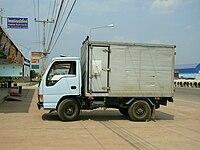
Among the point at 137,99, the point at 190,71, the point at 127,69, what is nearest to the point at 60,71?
the point at 127,69

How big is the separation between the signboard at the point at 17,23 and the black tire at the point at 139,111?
700 inches

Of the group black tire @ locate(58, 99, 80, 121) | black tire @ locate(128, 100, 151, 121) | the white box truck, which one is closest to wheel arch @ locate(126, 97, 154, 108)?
the white box truck

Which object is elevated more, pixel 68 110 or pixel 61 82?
pixel 61 82

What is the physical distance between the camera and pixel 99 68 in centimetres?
1228

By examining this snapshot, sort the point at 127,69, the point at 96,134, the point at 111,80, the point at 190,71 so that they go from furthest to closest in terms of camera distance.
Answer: the point at 190,71 < the point at 127,69 < the point at 111,80 < the point at 96,134

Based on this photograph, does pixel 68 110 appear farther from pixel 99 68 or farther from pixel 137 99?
pixel 137 99

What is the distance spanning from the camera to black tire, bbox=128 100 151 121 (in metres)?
12.7

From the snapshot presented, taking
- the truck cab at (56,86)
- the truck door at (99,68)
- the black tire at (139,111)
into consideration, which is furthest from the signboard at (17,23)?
the black tire at (139,111)

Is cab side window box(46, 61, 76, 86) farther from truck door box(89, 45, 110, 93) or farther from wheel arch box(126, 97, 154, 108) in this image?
wheel arch box(126, 97, 154, 108)

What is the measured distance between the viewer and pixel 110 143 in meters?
8.34

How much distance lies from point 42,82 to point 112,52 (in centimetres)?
298

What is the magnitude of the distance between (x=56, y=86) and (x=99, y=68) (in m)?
1.81

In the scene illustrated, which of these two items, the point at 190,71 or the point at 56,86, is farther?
the point at 190,71

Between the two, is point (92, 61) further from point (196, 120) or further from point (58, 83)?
point (196, 120)
